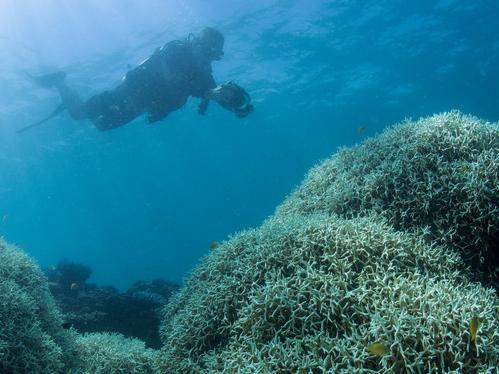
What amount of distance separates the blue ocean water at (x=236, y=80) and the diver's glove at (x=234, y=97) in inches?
213

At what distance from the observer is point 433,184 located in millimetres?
4824

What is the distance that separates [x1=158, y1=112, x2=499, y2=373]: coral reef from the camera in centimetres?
311

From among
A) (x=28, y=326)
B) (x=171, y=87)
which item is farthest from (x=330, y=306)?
(x=171, y=87)

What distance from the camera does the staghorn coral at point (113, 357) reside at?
606cm

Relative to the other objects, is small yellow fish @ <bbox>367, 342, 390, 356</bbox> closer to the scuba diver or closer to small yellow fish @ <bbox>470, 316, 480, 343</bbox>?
small yellow fish @ <bbox>470, 316, 480, 343</bbox>

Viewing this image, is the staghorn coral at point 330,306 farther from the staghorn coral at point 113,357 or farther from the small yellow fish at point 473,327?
the staghorn coral at point 113,357

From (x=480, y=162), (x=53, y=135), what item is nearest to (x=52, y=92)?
(x=53, y=135)

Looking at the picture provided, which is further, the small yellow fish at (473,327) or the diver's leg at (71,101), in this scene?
the diver's leg at (71,101)

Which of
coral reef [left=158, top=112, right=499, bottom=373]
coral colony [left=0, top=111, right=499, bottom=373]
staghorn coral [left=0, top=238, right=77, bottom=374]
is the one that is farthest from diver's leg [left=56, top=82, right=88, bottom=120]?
coral reef [left=158, top=112, right=499, bottom=373]

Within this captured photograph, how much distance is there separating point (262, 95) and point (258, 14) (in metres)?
12.5

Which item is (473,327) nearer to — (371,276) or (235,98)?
(371,276)

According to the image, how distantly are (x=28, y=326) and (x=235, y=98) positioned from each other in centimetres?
700

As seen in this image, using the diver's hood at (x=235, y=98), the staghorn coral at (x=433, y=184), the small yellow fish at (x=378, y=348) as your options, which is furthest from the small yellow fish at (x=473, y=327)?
the diver's hood at (x=235, y=98)

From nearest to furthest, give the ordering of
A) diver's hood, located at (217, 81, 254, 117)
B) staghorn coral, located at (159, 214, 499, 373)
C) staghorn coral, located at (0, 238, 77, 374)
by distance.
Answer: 1. staghorn coral, located at (159, 214, 499, 373)
2. staghorn coral, located at (0, 238, 77, 374)
3. diver's hood, located at (217, 81, 254, 117)
